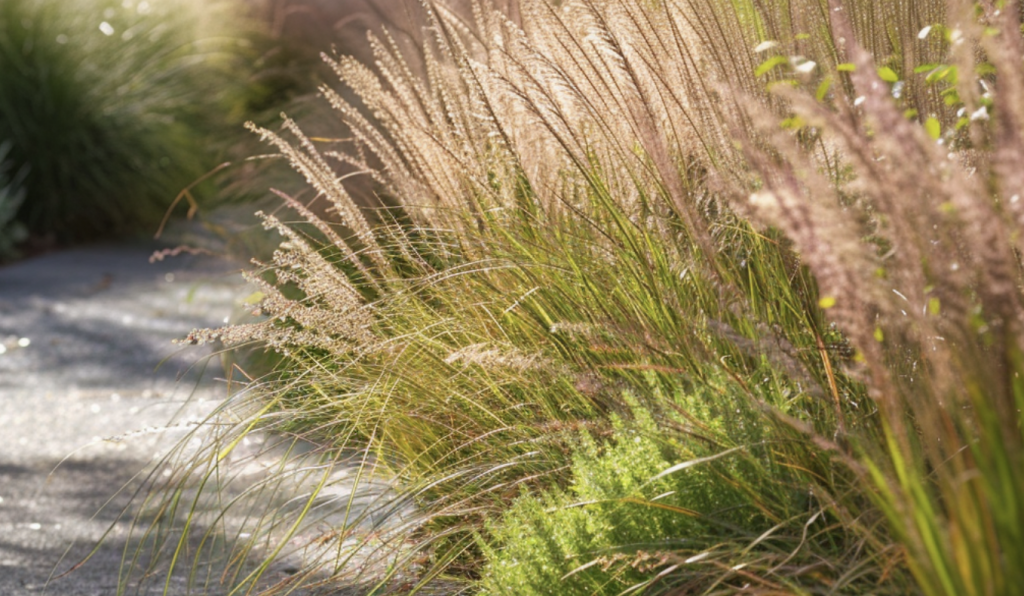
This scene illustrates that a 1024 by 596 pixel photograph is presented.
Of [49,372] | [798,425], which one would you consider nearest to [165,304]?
[49,372]

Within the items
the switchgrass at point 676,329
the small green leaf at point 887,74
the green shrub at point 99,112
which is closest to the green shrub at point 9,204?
the green shrub at point 99,112

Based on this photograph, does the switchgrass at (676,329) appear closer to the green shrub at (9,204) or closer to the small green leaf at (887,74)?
the small green leaf at (887,74)

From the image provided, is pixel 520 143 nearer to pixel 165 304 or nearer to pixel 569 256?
pixel 569 256

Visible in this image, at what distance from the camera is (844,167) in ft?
8.10

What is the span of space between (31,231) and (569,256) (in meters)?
7.57

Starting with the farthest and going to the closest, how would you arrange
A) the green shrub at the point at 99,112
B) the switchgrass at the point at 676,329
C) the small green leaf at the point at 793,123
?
the green shrub at the point at 99,112 < the small green leaf at the point at 793,123 < the switchgrass at the point at 676,329

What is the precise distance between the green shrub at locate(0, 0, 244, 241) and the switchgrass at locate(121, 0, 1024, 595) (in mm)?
6131

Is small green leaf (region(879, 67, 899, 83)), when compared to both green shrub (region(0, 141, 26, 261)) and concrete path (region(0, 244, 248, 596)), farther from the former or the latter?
green shrub (region(0, 141, 26, 261))

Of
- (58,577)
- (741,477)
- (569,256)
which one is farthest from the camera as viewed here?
(58,577)

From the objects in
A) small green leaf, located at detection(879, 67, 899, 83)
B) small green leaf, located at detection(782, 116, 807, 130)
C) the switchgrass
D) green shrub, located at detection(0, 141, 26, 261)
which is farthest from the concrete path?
small green leaf, located at detection(879, 67, 899, 83)

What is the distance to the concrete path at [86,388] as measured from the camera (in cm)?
313

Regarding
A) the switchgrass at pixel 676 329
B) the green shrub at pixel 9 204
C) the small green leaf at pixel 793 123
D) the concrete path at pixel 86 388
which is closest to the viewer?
the switchgrass at pixel 676 329

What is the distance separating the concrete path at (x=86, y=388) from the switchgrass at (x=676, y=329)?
1.30ft

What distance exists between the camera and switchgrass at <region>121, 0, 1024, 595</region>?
4.52 ft
